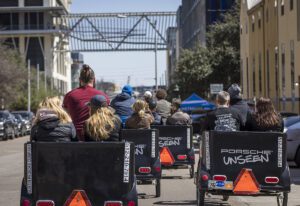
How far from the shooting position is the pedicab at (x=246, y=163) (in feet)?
37.7

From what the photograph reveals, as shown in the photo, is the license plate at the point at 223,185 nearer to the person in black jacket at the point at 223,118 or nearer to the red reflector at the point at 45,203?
the person in black jacket at the point at 223,118

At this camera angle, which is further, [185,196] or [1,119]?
[1,119]

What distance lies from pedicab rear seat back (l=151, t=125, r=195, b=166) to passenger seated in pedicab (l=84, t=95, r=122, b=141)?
7377 millimetres

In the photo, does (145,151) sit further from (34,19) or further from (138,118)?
(34,19)

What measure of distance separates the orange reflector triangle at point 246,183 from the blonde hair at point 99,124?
7.88 ft

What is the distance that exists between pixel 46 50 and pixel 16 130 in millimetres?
52644

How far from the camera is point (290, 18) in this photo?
49781mm

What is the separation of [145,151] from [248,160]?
358 cm

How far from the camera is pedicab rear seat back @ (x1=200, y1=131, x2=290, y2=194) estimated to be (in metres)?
11.5

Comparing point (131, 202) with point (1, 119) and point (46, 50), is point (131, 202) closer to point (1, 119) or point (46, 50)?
point (1, 119)

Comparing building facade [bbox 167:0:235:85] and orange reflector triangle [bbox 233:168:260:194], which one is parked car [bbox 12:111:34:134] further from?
orange reflector triangle [bbox 233:168:260:194]

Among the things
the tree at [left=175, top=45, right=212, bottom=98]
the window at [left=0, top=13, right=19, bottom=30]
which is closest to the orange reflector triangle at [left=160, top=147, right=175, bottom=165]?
the tree at [left=175, top=45, right=212, bottom=98]

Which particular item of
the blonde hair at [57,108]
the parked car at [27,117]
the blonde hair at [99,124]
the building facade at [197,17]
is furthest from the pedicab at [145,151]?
the building facade at [197,17]

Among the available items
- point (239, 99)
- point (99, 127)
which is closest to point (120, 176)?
point (99, 127)
